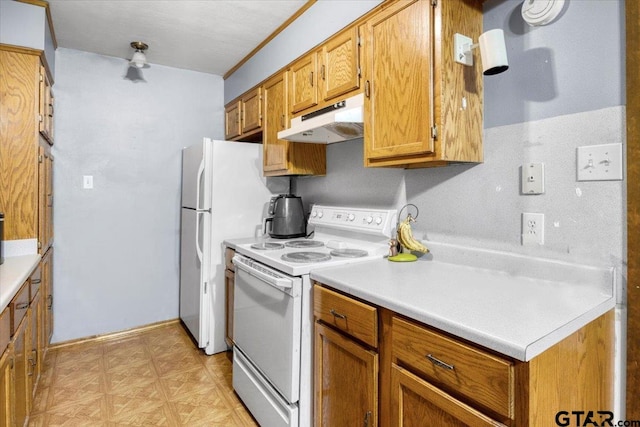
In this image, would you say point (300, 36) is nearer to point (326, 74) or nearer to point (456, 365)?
point (326, 74)

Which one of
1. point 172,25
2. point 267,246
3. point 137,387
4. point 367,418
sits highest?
point 172,25

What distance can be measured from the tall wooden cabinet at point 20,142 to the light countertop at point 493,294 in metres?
1.72

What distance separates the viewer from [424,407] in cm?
102

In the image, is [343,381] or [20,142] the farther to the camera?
[20,142]

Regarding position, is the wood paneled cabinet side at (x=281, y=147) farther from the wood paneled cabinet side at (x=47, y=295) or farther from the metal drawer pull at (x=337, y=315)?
the wood paneled cabinet side at (x=47, y=295)

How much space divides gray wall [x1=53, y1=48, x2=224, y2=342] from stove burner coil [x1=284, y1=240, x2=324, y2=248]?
4.71ft

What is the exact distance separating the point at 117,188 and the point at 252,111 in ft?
4.27

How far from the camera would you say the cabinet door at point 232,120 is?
3041mm

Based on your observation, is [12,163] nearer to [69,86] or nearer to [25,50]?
[25,50]

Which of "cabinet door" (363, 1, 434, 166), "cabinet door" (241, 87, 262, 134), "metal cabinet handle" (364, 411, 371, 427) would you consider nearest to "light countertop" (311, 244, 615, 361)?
"metal cabinet handle" (364, 411, 371, 427)

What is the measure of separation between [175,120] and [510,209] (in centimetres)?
281

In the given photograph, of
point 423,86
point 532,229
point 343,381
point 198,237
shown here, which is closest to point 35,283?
point 198,237

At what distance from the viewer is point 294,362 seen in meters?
1.50

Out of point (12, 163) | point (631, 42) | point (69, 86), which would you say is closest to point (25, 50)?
point (12, 163)
